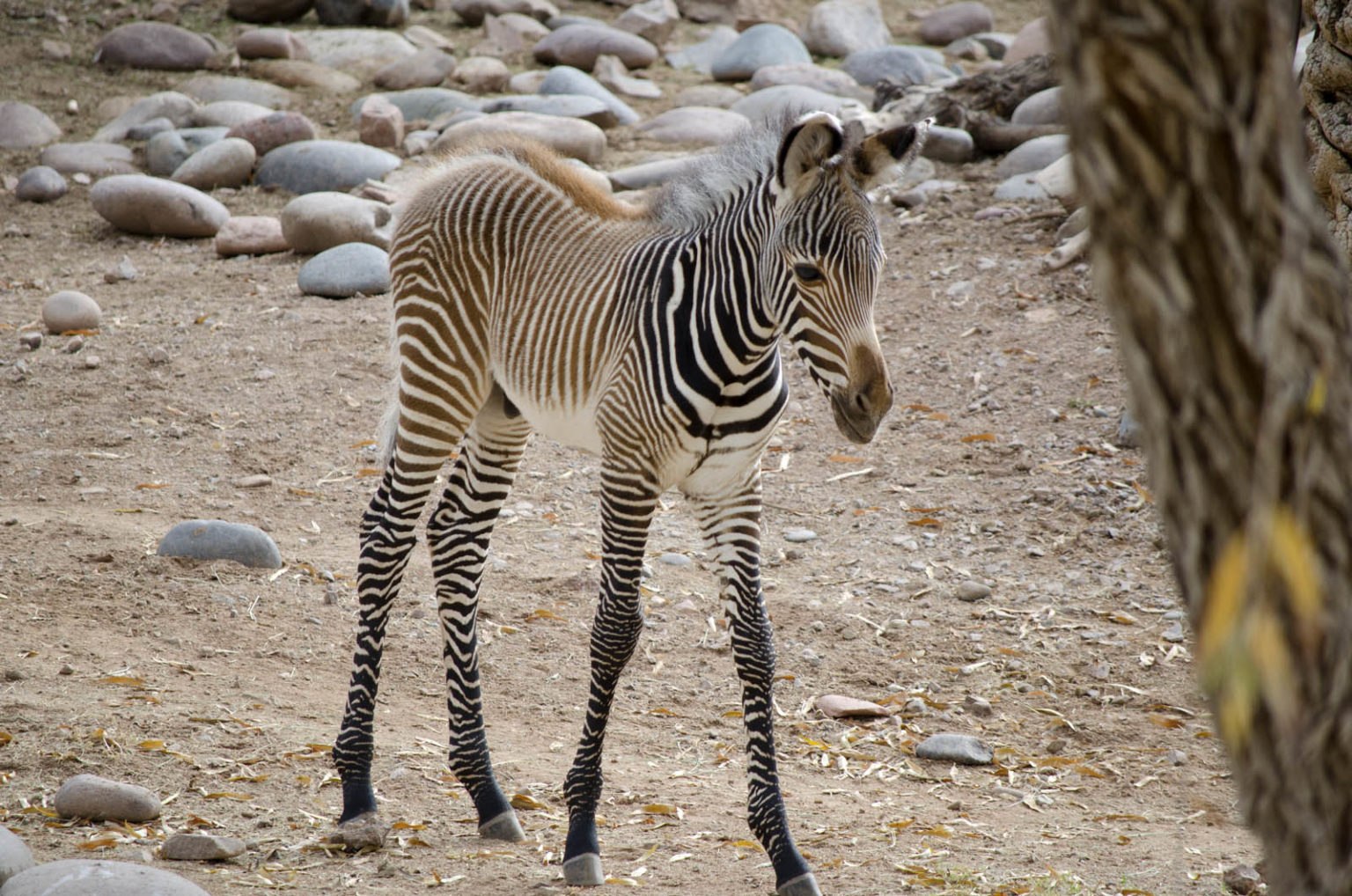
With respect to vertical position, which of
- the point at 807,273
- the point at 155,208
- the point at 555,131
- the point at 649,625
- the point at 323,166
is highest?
the point at 807,273

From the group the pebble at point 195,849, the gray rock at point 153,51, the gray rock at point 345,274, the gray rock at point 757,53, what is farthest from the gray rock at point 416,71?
the pebble at point 195,849

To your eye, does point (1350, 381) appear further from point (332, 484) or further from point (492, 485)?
point (332, 484)

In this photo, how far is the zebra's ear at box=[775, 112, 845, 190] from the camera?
3.97 meters

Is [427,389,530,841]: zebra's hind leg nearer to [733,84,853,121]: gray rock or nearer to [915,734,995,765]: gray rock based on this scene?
[915,734,995,765]: gray rock

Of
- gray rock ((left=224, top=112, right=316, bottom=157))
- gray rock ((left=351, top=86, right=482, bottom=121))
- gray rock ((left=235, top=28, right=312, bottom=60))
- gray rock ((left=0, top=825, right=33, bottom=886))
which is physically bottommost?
gray rock ((left=0, top=825, right=33, bottom=886))

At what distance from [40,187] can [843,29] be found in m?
10.4

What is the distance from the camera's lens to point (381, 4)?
16969 mm

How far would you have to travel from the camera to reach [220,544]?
664 centimetres

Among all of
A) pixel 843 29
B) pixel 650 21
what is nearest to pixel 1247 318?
pixel 650 21

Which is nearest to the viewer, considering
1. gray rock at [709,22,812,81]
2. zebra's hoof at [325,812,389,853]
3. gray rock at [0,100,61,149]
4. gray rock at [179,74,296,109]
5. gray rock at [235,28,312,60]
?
zebra's hoof at [325,812,389,853]

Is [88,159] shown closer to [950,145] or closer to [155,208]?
[155,208]

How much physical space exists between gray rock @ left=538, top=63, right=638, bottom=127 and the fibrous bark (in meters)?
13.0

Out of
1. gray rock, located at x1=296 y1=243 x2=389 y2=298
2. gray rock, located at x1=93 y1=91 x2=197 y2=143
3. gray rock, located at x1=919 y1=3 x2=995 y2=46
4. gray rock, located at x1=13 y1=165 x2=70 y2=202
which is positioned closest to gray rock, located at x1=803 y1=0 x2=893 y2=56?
gray rock, located at x1=919 y1=3 x2=995 y2=46

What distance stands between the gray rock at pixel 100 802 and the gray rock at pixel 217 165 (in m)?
9.15
